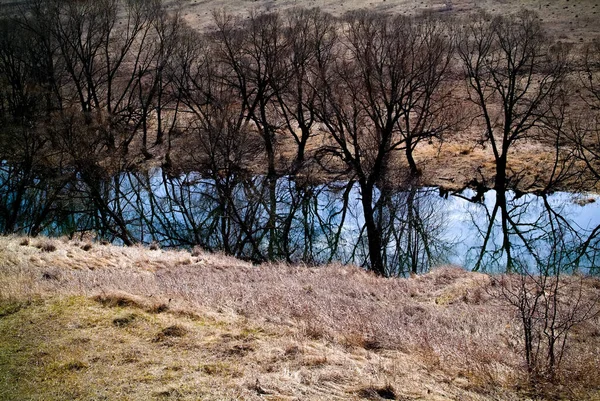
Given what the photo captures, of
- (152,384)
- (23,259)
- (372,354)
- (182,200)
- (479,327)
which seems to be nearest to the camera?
(152,384)

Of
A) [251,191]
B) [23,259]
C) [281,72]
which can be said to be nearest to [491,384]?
[23,259]

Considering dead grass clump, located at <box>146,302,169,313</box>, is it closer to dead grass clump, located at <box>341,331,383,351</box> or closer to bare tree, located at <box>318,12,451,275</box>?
dead grass clump, located at <box>341,331,383,351</box>

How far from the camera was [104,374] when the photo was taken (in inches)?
260

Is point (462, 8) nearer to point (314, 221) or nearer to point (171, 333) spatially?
point (314, 221)

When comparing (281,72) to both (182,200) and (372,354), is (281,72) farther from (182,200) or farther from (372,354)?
(372,354)

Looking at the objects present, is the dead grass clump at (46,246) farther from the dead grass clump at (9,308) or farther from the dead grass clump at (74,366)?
the dead grass clump at (74,366)

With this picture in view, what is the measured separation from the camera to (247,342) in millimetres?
7852

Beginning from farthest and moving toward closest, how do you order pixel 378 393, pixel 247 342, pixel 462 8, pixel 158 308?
pixel 462 8, pixel 158 308, pixel 247 342, pixel 378 393

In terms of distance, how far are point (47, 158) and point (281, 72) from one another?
54.5 feet

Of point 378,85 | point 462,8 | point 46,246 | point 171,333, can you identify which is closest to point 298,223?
point 378,85

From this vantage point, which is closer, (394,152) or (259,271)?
(259,271)

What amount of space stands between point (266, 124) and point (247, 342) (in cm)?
2761

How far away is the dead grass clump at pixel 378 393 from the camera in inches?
241

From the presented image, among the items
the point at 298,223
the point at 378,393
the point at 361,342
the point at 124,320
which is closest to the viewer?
the point at 378,393
